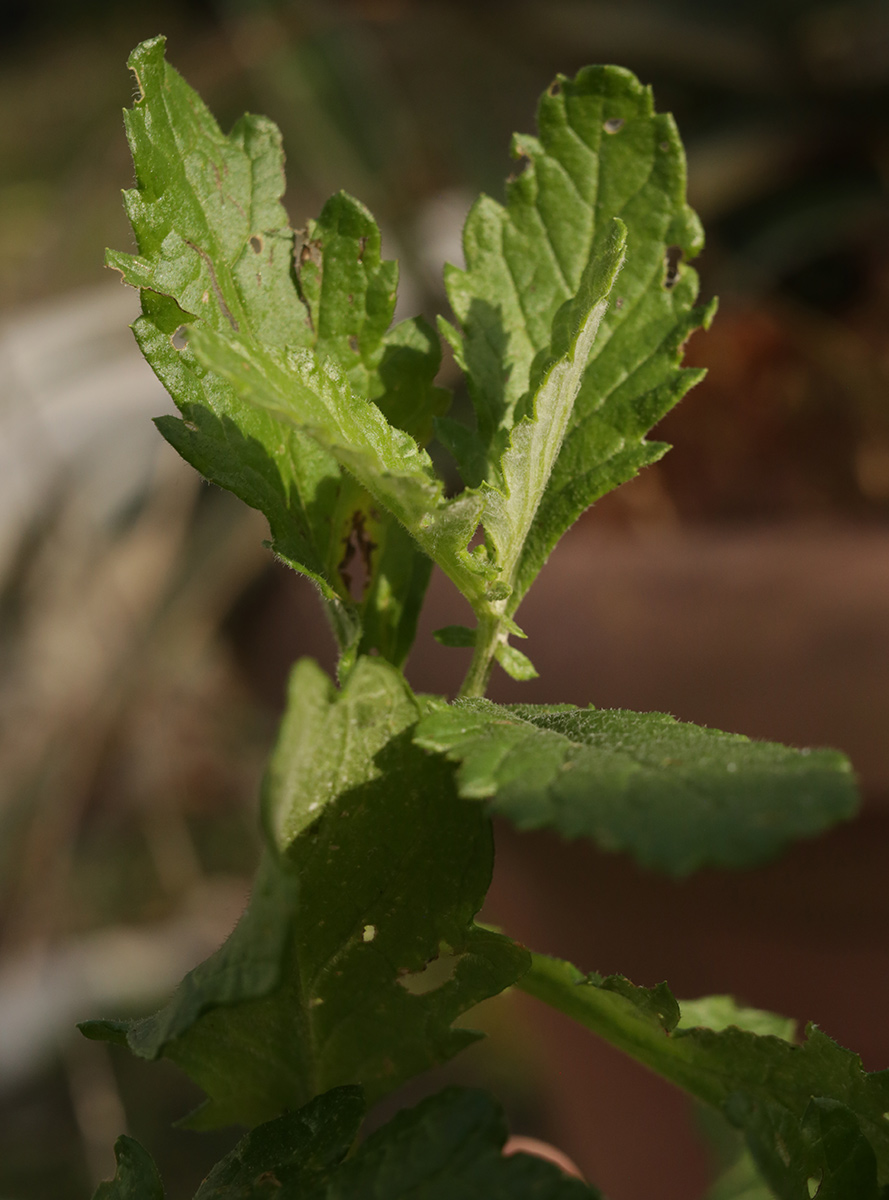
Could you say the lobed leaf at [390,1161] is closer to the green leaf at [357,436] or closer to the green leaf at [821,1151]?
the green leaf at [821,1151]

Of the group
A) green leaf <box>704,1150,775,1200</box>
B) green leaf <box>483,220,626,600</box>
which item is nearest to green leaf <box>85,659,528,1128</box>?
green leaf <box>483,220,626,600</box>

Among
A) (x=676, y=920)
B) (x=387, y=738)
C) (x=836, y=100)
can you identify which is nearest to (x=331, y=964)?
(x=387, y=738)

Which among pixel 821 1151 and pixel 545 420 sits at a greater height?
pixel 545 420

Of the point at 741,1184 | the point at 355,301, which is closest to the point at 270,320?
the point at 355,301

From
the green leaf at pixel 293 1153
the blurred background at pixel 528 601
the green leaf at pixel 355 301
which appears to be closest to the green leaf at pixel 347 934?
the green leaf at pixel 293 1153

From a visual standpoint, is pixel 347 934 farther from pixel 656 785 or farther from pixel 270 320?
pixel 270 320

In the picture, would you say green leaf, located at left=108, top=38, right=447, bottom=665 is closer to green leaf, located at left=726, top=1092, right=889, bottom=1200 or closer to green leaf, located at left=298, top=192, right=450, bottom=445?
green leaf, located at left=298, top=192, right=450, bottom=445

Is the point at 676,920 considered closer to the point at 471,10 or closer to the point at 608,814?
the point at 608,814
